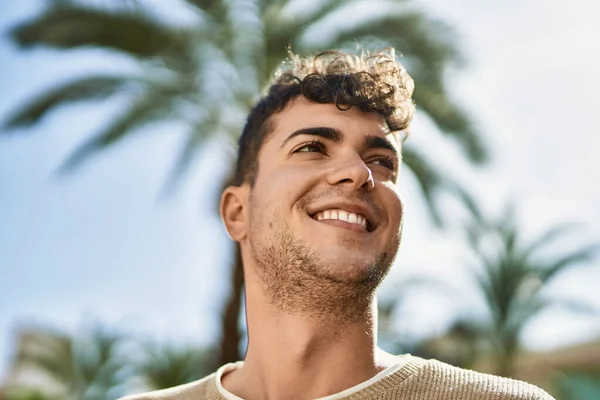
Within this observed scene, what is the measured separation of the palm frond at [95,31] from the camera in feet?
34.4

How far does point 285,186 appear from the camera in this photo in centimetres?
303

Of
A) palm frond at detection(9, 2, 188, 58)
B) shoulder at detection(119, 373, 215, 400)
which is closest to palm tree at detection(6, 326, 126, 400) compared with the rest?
palm frond at detection(9, 2, 188, 58)

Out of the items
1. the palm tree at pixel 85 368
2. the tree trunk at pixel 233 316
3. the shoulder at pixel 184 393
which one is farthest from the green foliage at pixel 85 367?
the shoulder at pixel 184 393

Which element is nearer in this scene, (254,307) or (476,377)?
(476,377)

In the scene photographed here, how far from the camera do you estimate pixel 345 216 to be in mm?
2908

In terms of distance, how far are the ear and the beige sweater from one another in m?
0.87

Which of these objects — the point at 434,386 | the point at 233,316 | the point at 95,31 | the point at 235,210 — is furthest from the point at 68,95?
the point at 434,386

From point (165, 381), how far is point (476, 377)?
48.1 ft

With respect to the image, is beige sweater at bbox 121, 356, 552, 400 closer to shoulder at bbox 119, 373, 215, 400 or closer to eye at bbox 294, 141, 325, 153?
shoulder at bbox 119, 373, 215, 400

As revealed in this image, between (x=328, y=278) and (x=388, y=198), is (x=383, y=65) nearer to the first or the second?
(x=388, y=198)

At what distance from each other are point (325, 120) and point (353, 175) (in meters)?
0.35

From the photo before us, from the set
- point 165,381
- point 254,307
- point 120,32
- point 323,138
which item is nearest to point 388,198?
point 323,138

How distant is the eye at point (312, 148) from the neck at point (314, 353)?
1.94 ft

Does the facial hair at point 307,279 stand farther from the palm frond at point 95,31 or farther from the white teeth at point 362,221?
the palm frond at point 95,31
